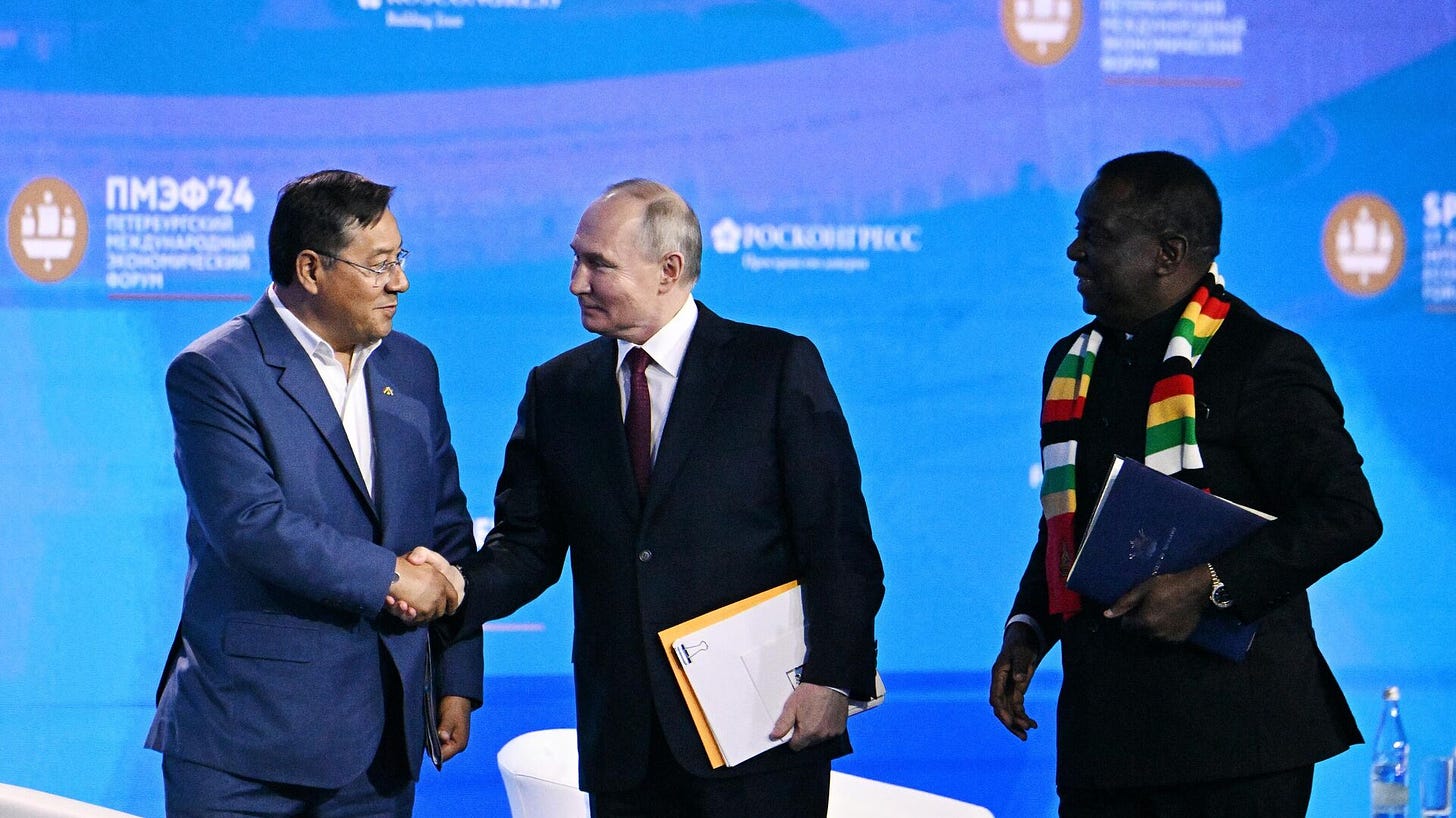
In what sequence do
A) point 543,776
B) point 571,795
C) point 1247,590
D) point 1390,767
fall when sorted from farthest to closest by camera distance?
point 1390,767 < point 543,776 < point 571,795 < point 1247,590

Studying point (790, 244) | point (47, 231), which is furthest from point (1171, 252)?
point (47, 231)

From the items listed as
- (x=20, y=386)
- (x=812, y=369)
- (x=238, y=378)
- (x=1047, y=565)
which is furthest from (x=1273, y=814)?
(x=20, y=386)

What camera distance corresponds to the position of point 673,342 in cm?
268

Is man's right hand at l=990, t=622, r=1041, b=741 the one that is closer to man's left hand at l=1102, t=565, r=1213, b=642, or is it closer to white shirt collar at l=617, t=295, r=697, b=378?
man's left hand at l=1102, t=565, r=1213, b=642

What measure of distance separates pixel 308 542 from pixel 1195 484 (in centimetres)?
142

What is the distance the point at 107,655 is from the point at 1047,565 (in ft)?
10.3

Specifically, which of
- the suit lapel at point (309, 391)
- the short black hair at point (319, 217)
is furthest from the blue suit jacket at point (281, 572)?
the short black hair at point (319, 217)

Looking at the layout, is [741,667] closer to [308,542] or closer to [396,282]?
[308,542]

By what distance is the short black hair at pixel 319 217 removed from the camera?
268 centimetres

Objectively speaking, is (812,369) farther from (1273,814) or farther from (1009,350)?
(1009,350)

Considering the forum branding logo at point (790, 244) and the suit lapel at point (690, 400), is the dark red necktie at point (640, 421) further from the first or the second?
the forum branding logo at point (790, 244)

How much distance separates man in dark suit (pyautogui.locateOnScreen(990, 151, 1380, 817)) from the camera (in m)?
2.32

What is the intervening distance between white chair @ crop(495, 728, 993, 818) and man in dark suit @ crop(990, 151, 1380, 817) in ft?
2.66

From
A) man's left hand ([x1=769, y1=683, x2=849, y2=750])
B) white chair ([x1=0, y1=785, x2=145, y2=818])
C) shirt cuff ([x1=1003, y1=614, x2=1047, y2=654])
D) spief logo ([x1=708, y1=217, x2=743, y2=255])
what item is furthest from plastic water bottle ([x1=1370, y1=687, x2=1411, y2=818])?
white chair ([x1=0, y1=785, x2=145, y2=818])
